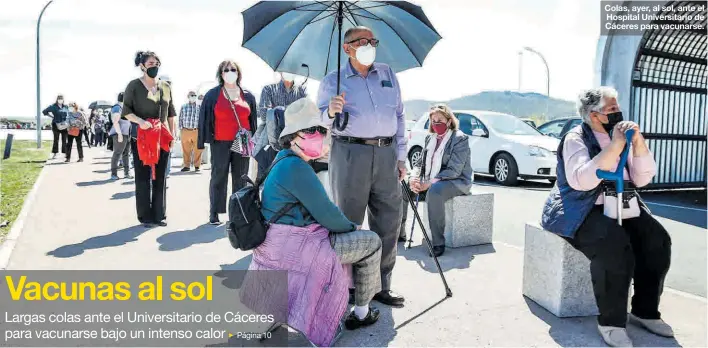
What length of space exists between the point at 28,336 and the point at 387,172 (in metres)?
2.50

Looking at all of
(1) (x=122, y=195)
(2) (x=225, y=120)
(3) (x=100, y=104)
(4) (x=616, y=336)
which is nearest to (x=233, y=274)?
(2) (x=225, y=120)

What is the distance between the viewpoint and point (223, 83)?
6.79 metres

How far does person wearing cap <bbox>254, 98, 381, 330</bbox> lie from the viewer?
10.8 ft

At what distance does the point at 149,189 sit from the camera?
698 centimetres

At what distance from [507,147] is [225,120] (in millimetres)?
7281

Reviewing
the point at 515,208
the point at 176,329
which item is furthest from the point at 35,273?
the point at 515,208

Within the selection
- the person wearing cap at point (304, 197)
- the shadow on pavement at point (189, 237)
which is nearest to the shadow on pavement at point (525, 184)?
the shadow on pavement at point (189, 237)

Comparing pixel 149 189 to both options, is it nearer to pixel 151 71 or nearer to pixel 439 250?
pixel 151 71

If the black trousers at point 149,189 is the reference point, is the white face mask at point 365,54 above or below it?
above

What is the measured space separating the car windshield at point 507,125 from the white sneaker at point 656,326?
946cm

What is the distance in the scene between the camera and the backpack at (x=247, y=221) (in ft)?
10.8

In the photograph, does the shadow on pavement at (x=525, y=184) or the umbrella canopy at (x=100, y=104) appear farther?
the umbrella canopy at (x=100, y=104)

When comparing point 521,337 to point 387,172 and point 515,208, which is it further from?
point 515,208

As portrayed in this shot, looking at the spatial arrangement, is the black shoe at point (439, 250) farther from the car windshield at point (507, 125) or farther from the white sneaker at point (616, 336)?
the car windshield at point (507, 125)
